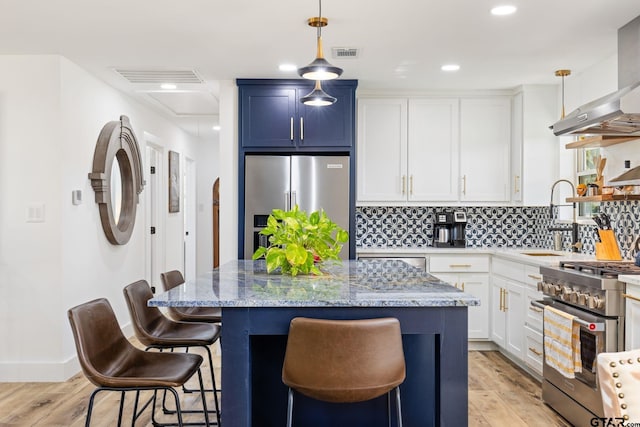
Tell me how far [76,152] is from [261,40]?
175cm

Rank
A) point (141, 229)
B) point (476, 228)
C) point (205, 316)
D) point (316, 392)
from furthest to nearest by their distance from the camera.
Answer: point (141, 229), point (476, 228), point (205, 316), point (316, 392)

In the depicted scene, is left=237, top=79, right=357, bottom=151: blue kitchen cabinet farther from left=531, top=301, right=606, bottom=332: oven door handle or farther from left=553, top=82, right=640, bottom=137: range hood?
left=531, top=301, right=606, bottom=332: oven door handle

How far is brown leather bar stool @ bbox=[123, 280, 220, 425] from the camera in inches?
104

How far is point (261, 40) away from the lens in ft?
11.8

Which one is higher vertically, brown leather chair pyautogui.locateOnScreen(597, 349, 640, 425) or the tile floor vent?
the tile floor vent

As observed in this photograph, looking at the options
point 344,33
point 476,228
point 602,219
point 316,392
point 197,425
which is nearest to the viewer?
point 316,392

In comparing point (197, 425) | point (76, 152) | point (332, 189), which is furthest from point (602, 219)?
point (76, 152)

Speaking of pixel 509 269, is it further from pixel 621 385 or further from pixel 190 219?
pixel 190 219

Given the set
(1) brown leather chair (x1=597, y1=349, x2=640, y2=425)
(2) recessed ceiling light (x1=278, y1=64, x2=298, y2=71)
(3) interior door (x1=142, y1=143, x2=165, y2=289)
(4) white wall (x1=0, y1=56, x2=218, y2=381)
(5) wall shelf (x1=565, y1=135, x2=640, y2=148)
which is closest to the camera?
(1) brown leather chair (x1=597, y1=349, x2=640, y2=425)

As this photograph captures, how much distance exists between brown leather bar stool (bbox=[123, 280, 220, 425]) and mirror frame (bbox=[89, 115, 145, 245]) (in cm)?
189

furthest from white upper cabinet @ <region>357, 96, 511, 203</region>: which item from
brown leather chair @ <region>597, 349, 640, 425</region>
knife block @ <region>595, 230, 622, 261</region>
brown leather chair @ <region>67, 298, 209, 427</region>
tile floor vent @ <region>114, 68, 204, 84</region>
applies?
brown leather chair @ <region>597, 349, 640, 425</region>

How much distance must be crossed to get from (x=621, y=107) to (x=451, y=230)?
249cm

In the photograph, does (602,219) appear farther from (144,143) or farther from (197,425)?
(144,143)

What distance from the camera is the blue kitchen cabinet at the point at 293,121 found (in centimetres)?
462
